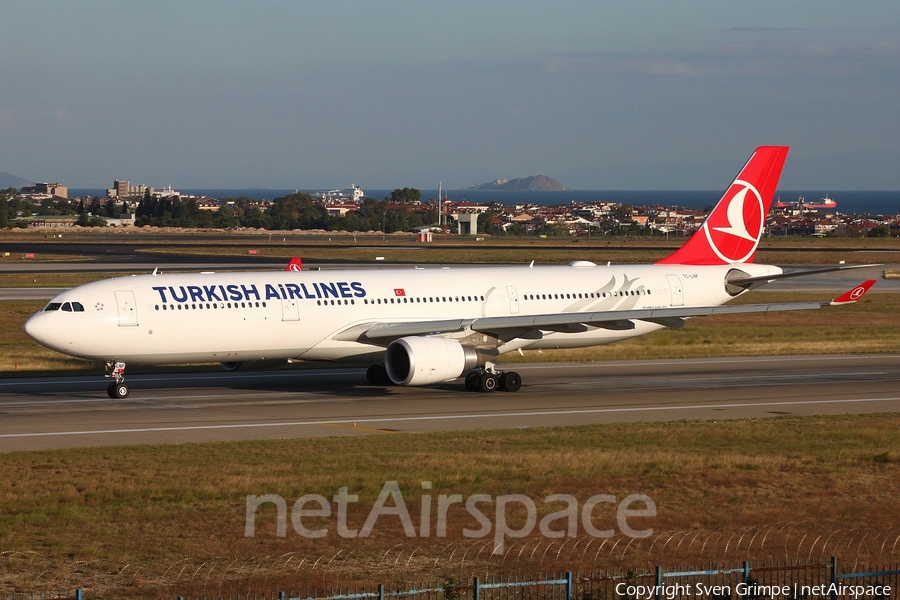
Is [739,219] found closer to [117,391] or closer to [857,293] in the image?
[857,293]

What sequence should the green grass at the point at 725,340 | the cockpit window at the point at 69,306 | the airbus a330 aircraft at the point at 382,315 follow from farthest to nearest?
A: 1. the green grass at the point at 725,340
2. the airbus a330 aircraft at the point at 382,315
3. the cockpit window at the point at 69,306

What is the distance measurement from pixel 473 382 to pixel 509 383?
122cm

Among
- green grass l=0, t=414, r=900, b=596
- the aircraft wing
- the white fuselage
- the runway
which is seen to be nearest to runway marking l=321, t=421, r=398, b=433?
the runway

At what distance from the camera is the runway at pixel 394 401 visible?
103 feet

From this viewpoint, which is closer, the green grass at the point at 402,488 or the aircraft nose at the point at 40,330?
the green grass at the point at 402,488

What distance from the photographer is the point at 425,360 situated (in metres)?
36.4

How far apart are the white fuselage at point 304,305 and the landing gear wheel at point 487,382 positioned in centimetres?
137

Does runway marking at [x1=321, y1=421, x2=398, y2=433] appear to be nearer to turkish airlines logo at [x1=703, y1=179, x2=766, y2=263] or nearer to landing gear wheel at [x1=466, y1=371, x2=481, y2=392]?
landing gear wheel at [x1=466, y1=371, x2=481, y2=392]

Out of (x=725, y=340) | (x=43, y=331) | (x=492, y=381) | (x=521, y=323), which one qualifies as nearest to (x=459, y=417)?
(x=521, y=323)

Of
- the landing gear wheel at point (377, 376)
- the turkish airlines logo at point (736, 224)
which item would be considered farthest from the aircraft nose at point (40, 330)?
the turkish airlines logo at point (736, 224)

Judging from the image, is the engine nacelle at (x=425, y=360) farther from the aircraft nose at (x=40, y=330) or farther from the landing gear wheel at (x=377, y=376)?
the aircraft nose at (x=40, y=330)

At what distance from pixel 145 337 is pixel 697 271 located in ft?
72.1

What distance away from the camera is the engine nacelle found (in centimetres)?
3631

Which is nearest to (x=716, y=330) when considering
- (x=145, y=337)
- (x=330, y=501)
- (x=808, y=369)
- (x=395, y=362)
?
(x=808, y=369)
